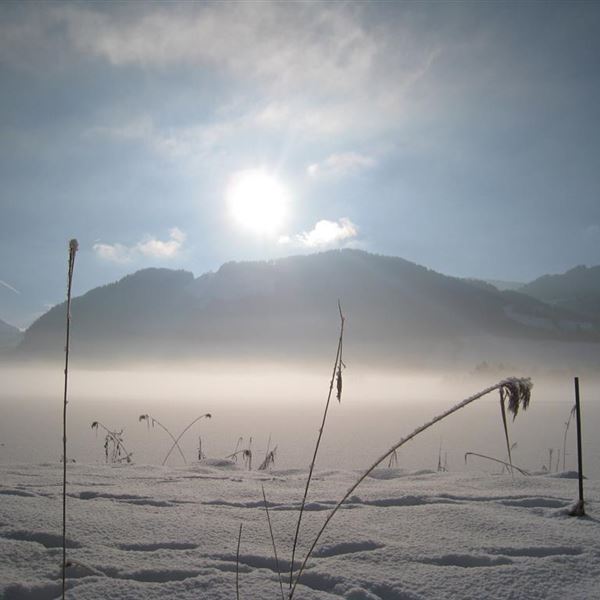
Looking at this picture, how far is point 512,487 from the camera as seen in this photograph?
230 cm

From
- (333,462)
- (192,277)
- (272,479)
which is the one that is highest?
(192,277)

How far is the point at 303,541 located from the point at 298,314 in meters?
33.8

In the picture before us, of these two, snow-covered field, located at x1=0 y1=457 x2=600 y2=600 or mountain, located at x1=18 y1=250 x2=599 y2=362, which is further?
mountain, located at x1=18 y1=250 x2=599 y2=362

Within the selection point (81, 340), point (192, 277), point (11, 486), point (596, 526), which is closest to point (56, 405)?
point (11, 486)

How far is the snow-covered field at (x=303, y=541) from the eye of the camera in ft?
3.80

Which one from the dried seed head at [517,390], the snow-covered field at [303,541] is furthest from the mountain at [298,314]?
the dried seed head at [517,390]

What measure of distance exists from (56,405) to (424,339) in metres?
28.6

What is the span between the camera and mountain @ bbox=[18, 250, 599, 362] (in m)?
33.1

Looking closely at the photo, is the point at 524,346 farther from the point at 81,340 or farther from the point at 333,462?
the point at 81,340

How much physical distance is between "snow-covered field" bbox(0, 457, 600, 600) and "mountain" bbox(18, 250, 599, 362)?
28883 millimetres

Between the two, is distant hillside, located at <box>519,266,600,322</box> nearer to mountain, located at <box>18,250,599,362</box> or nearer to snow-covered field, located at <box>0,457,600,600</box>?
mountain, located at <box>18,250,599,362</box>

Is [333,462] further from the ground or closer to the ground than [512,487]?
closer to the ground

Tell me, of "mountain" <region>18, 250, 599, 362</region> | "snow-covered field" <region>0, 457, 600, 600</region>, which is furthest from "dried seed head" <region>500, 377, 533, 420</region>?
"mountain" <region>18, 250, 599, 362</region>

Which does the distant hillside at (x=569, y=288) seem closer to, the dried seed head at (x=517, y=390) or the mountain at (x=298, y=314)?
the mountain at (x=298, y=314)
